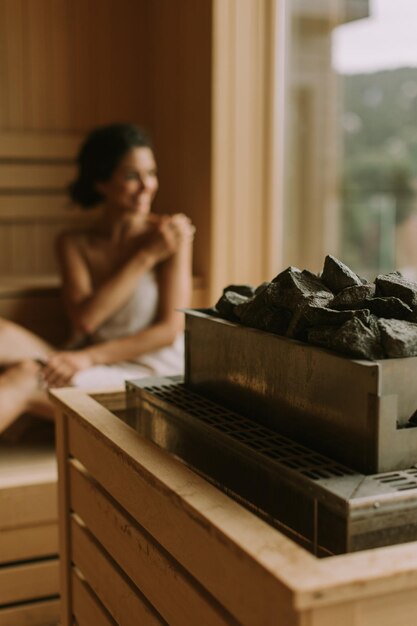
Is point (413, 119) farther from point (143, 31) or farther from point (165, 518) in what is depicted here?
point (165, 518)

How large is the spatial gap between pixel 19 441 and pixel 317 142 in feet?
9.48

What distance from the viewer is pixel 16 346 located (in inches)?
114

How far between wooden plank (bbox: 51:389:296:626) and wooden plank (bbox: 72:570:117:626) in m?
0.25

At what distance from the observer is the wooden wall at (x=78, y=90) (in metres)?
3.78

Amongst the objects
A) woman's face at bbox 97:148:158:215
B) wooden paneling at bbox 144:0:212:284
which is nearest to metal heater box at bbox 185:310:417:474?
woman's face at bbox 97:148:158:215

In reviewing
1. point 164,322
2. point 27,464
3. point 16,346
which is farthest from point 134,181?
point 27,464

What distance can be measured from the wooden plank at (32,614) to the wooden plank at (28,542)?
139 millimetres

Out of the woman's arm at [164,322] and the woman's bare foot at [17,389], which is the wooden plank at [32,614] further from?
the woman's arm at [164,322]

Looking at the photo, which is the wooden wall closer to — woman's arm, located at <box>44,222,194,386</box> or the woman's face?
the woman's face

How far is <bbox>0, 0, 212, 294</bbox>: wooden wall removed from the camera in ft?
12.4

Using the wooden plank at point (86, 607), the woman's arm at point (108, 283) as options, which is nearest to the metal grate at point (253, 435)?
the wooden plank at point (86, 607)

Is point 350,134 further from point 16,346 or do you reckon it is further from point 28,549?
point 28,549

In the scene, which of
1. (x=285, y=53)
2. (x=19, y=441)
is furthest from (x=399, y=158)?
(x=19, y=441)

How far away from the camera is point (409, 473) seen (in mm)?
1131
